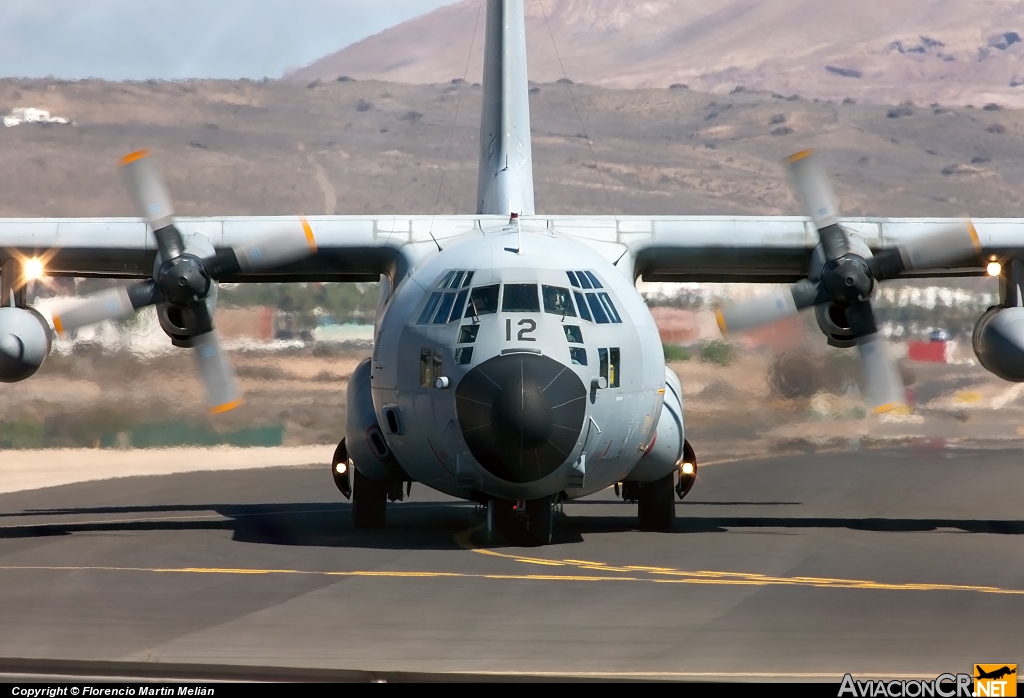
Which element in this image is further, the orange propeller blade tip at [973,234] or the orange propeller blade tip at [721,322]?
the orange propeller blade tip at [973,234]

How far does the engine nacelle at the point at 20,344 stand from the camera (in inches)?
727

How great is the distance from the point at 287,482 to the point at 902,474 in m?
12.5

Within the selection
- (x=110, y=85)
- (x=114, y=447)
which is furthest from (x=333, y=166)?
(x=114, y=447)

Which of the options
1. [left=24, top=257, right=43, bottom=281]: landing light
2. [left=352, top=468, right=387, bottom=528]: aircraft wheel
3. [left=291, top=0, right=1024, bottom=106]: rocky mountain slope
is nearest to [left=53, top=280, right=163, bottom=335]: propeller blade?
[left=24, top=257, right=43, bottom=281]: landing light

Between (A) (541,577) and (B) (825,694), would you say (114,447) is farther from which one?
(B) (825,694)

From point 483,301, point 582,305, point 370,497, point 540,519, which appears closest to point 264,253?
point 370,497

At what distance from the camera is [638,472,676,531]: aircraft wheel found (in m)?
19.0

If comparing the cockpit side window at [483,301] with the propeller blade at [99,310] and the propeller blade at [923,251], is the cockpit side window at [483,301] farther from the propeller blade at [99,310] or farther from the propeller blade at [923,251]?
the propeller blade at [923,251]

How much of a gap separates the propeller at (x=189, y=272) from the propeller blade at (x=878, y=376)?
7.23m

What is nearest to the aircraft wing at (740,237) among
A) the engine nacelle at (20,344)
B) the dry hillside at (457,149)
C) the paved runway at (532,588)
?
the paved runway at (532,588)

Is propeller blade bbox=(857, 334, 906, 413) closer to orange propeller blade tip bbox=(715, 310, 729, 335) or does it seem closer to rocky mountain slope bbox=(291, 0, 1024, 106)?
orange propeller blade tip bbox=(715, 310, 729, 335)

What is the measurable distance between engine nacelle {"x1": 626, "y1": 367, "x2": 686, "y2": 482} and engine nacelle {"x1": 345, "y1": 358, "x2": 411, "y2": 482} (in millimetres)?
2935

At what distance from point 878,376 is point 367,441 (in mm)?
6510

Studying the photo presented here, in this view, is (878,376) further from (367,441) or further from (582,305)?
(367,441)
